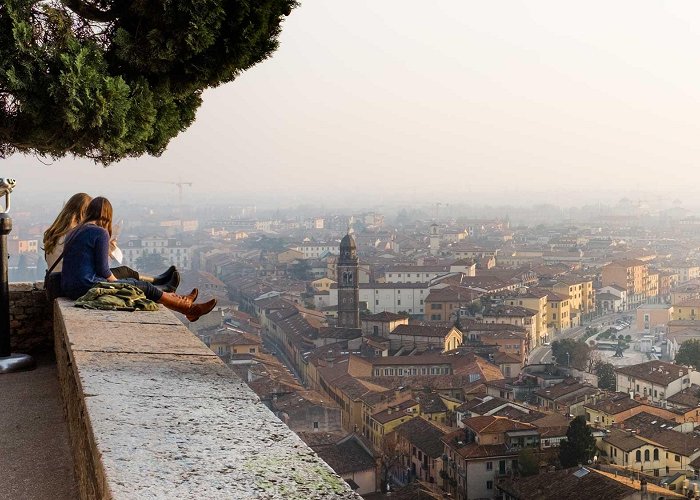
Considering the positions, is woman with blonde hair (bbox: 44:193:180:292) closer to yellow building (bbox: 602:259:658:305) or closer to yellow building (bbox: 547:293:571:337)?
yellow building (bbox: 547:293:571:337)

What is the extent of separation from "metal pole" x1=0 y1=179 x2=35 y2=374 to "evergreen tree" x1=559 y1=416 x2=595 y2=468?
728 inches

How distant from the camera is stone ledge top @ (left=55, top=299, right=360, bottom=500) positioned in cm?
104

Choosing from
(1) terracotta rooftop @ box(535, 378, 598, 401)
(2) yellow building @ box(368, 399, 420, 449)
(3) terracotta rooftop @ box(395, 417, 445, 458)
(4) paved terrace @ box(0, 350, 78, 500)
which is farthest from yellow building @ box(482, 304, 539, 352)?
(4) paved terrace @ box(0, 350, 78, 500)

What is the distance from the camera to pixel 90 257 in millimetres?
3115

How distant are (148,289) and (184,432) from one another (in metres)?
1.95

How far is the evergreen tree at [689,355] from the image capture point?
31.5 meters

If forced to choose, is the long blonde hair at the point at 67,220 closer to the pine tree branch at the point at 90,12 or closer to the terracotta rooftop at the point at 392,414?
the pine tree branch at the point at 90,12

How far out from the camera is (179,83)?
12.6 feet

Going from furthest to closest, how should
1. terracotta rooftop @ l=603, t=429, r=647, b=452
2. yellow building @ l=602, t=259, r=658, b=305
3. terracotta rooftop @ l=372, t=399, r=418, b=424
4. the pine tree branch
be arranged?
yellow building @ l=602, t=259, r=658, b=305 → terracotta rooftop @ l=372, t=399, r=418, b=424 → terracotta rooftop @ l=603, t=429, r=647, b=452 → the pine tree branch

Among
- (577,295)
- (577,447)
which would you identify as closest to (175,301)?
(577,447)

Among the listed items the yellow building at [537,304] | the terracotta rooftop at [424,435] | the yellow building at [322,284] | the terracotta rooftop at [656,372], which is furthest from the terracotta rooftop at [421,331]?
the yellow building at [322,284]

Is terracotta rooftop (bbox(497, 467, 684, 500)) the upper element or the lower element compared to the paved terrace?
lower

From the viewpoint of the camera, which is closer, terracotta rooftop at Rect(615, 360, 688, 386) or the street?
terracotta rooftop at Rect(615, 360, 688, 386)

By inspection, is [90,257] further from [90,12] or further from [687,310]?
[687,310]
